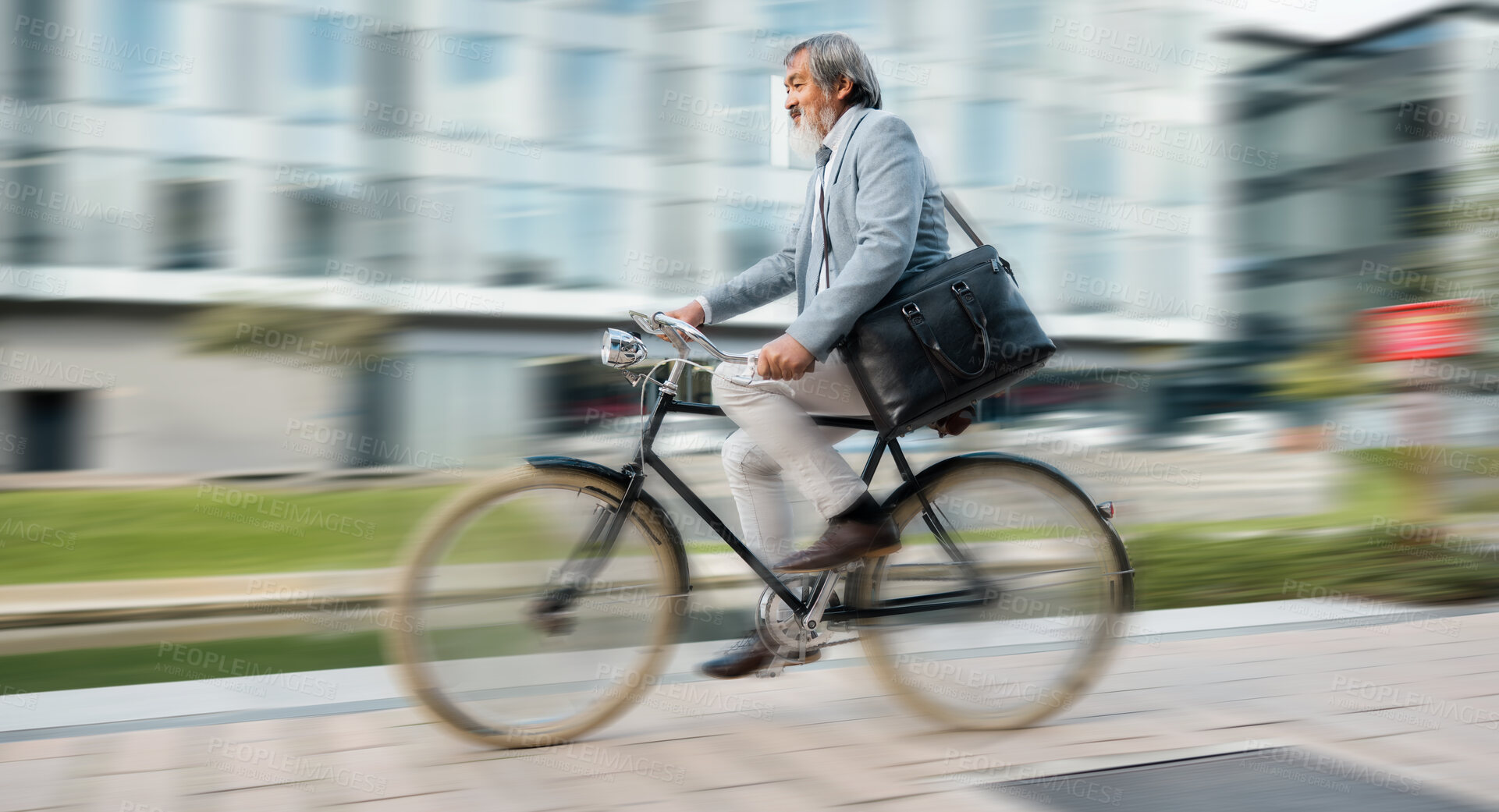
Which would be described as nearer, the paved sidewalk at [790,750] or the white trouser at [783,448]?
the paved sidewalk at [790,750]

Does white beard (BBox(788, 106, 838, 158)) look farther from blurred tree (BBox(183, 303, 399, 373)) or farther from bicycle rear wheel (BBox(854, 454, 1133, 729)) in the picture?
blurred tree (BBox(183, 303, 399, 373))

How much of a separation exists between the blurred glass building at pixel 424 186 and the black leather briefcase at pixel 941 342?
18036 mm

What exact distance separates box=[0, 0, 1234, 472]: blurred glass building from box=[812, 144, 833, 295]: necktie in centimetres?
1789

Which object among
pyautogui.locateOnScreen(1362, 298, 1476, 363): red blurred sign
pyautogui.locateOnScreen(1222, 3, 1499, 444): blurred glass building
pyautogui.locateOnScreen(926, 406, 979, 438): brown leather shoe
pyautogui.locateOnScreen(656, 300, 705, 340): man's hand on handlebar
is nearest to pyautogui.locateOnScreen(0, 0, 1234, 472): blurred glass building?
pyautogui.locateOnScreen(1222, 3, 1499, 444): blurred glass building

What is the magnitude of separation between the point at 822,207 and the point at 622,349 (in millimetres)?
628

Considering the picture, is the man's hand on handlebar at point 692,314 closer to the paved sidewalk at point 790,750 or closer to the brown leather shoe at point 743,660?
the brown leather shoe at point 743,660

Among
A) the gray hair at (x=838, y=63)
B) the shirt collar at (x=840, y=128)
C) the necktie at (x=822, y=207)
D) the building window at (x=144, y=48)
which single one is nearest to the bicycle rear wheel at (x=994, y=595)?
the necktie at (x=822, y=207)

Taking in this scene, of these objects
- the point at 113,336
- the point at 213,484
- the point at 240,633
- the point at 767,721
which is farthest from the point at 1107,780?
the point at 113,336

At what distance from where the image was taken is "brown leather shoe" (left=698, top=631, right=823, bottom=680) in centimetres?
311

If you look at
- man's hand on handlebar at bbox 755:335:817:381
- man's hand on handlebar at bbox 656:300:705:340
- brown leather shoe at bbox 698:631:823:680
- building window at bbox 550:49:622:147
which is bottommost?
brown leather shoe at bbox 698:631:823:680

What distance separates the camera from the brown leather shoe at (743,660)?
311 centimetres

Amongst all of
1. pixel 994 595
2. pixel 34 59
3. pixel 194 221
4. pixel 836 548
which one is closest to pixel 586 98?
pixel 194 221

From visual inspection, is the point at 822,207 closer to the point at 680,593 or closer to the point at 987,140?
the point at 680,593

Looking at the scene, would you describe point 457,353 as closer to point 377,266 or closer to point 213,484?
point 377,266
